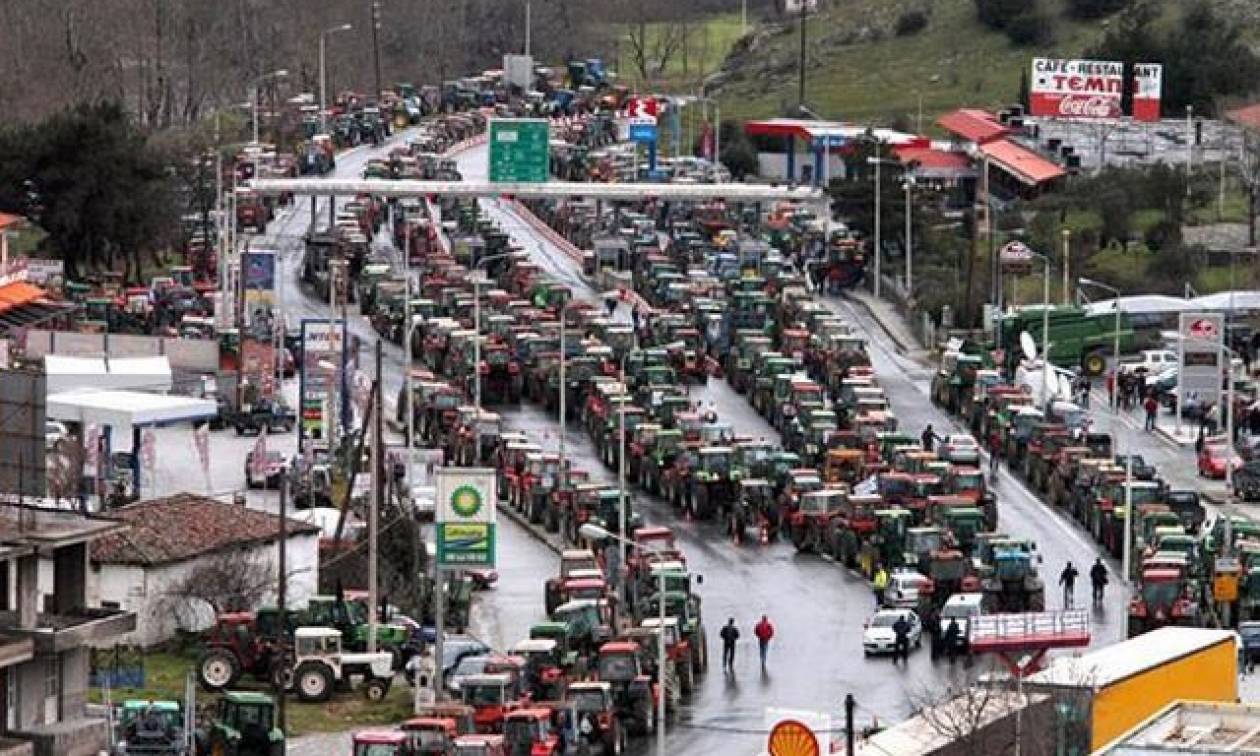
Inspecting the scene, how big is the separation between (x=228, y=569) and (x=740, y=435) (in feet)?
101

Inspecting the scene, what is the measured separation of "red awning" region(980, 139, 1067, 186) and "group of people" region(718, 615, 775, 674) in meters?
72.0

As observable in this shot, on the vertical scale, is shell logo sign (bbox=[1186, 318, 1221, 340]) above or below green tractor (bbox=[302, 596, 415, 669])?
above

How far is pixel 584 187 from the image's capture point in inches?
6255

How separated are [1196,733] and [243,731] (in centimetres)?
2386

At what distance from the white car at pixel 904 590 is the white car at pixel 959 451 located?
54.9 feet

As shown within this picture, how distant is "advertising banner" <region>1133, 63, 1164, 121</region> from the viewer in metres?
178

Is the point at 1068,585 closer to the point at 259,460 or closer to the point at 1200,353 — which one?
the point at 1200,353

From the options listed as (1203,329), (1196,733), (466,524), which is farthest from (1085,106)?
(1196,733)

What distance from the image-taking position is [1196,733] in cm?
6178

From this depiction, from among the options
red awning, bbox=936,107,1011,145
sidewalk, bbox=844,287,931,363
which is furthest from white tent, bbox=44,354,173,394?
red awning, bbox=936,107,1011,145

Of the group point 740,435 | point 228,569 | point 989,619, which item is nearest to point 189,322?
point 740,435

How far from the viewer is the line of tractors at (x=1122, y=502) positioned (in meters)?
99.4

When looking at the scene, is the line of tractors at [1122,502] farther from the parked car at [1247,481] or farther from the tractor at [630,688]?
the tractor at [630,688]

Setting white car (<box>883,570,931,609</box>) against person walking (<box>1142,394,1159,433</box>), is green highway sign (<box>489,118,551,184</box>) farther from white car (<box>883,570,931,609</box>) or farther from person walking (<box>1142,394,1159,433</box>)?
white car (<box>883,570,931,609</box>)
